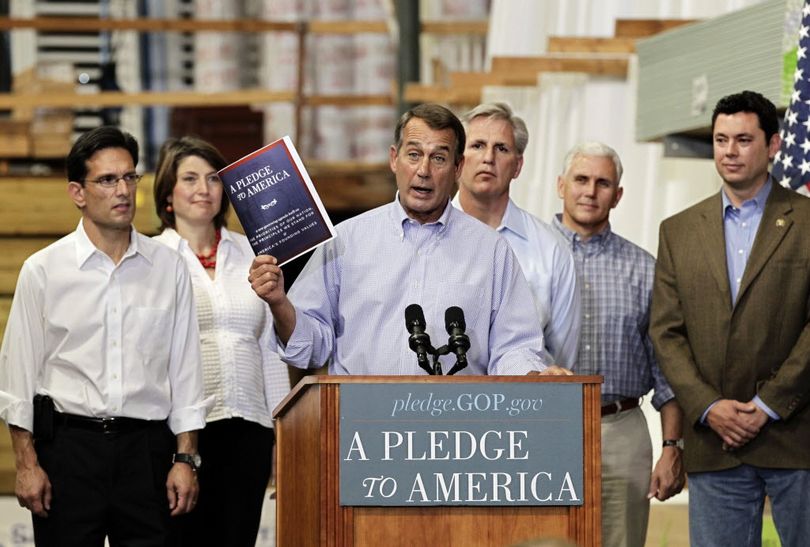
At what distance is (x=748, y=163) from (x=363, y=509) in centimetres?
182

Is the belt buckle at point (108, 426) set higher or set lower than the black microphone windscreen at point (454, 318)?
lower

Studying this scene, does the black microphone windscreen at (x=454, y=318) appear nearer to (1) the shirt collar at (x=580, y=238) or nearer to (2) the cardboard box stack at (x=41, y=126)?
(1) the shirt collar at (x=580, y=238)

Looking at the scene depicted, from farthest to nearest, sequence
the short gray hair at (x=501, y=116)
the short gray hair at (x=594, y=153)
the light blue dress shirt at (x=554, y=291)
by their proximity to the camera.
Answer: the short gray hair at (x=594, y=153), the short gray hair at (x=501, y=116), the light blue dress shirt at (x=554, y=291)

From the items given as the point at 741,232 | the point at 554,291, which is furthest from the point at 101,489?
the point at 741,232

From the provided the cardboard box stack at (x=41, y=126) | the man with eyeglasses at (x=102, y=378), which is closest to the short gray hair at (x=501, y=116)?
the man with eyeglasses at (x=102, y=378)

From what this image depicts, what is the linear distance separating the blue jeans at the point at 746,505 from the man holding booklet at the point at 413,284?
2.80ft

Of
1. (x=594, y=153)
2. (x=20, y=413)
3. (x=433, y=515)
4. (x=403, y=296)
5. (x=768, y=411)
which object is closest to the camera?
(x=433, y=515)

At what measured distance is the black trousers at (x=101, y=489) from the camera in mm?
4438

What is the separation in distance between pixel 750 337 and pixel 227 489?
1.62m

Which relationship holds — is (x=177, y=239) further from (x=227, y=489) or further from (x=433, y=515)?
(x=433, y=515)

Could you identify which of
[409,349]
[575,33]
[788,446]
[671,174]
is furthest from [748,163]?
[575,33]

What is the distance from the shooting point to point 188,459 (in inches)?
183

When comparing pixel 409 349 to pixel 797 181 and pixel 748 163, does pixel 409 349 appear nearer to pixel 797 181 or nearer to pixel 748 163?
pixel 748 163

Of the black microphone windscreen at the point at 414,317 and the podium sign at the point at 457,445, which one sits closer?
the podium sign at the point at 457,445
